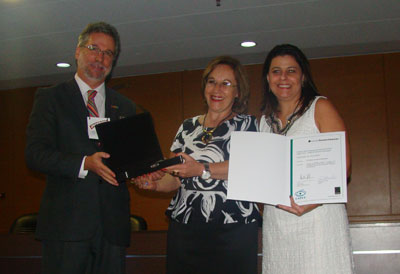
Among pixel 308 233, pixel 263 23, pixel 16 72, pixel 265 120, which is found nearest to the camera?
pixel 308 233

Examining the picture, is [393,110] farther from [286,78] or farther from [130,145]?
[130,145]

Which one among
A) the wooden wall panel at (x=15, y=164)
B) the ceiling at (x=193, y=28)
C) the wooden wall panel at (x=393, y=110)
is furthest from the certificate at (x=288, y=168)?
the wooden wall panel at (x=15, y=164)

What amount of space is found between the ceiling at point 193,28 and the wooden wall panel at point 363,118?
260 mm

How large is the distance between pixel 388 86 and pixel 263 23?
2.64 metres

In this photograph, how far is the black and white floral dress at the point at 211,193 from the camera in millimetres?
2119

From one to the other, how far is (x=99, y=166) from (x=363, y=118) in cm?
549

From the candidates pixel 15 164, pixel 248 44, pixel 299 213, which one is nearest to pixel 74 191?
pixel 299 213

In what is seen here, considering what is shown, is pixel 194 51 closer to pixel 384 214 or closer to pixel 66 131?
pixel 384 214

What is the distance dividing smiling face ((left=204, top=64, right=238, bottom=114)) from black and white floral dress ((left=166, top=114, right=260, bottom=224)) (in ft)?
0.32

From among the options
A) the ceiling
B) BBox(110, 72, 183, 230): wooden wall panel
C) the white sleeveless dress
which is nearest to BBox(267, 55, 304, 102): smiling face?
the white sleeveless dress

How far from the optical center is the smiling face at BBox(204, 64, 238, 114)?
92.0 inches

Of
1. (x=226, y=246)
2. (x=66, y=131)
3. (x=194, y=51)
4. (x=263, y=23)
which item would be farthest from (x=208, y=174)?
(x=194, y=51)

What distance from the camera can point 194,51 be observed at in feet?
19.9

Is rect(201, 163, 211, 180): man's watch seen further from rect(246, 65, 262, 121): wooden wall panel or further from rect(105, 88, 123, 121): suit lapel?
rect(246, 65, 262, 121): wooden wall panel
